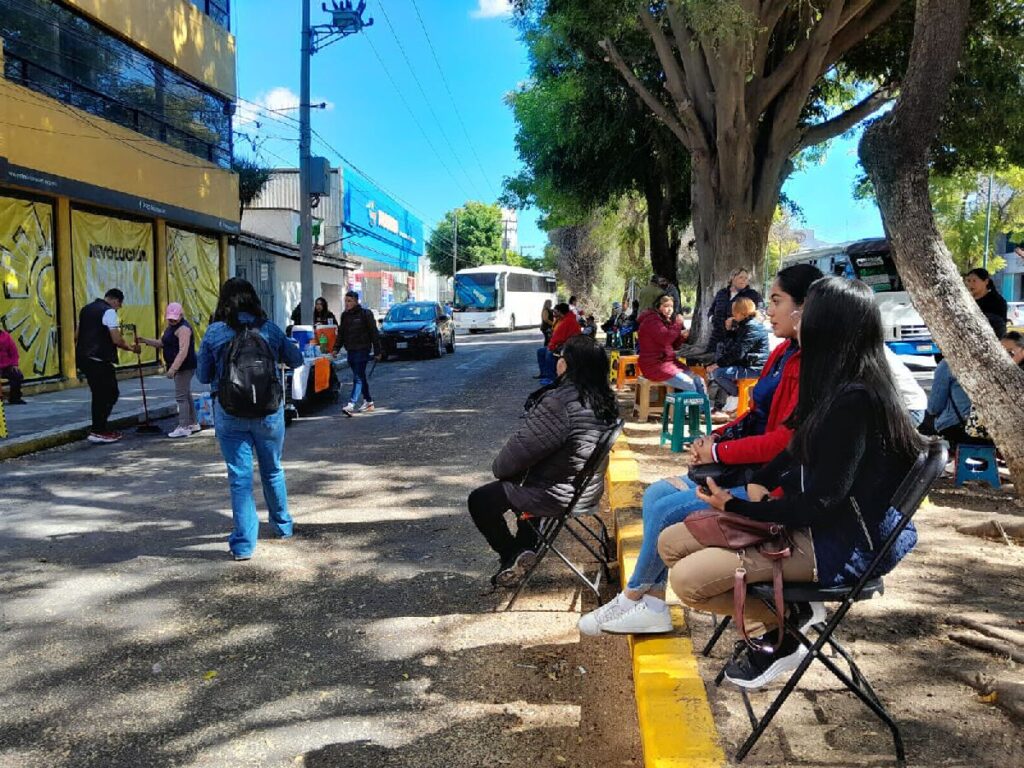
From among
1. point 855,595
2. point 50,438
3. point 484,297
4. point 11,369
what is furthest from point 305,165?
point 484,297

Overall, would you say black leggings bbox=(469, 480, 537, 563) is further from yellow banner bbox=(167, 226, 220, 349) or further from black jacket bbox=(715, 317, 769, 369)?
yellow banner bbox=(167, 226, 220, 349)

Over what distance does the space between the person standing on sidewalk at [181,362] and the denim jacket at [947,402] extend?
7.79m

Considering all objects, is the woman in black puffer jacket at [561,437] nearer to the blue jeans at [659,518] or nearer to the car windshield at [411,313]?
the blue jeans at [659,518]

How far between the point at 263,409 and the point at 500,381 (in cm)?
1146

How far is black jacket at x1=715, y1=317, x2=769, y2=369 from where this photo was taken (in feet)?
27.6

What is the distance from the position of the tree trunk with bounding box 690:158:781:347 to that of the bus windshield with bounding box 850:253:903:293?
20.9 feet

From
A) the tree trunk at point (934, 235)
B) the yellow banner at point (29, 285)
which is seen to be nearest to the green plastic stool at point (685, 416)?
the tree trunk at point (934, 235)


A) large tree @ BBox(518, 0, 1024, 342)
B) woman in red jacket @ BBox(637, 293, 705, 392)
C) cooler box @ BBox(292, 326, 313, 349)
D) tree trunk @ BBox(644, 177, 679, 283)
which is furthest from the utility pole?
woman in red jacket @ BBox(637, 293, 705, 392)

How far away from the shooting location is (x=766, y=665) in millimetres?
2957

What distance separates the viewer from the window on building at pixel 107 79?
13812 mm

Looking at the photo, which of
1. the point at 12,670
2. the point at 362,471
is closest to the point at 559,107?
the point at 362,471

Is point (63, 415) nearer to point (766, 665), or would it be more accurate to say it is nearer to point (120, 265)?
point (120, 265)

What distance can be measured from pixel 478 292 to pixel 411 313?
19052 mm

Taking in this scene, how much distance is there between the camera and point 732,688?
3.31 m
